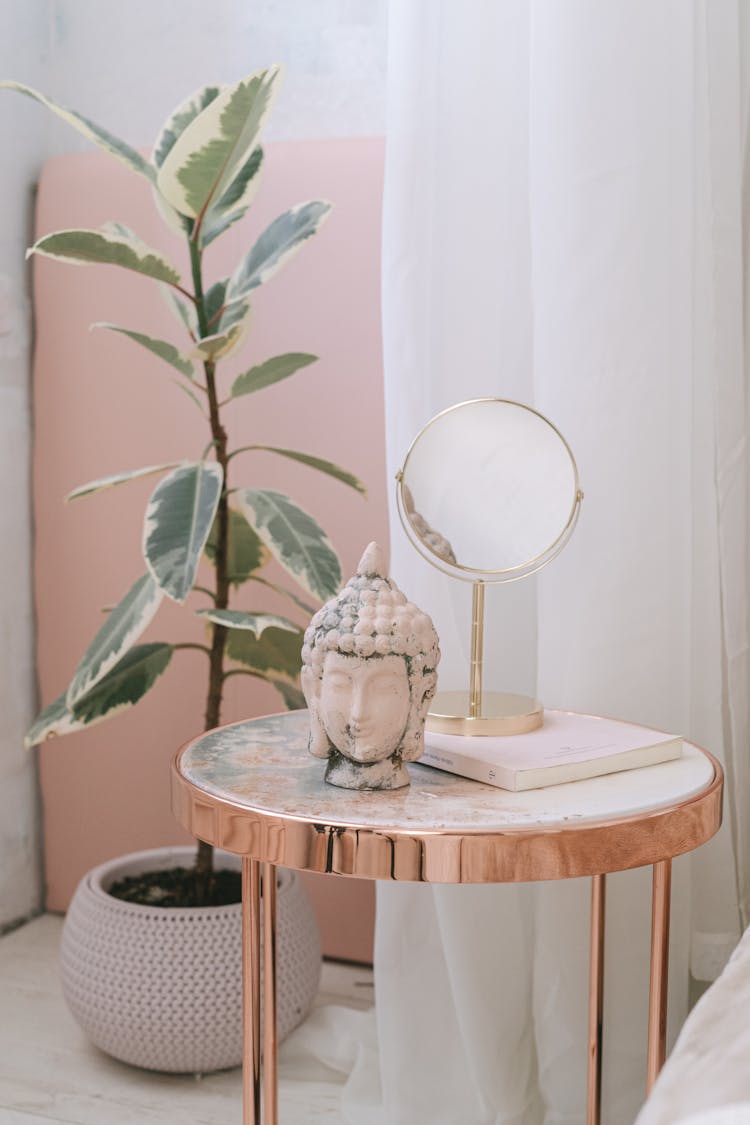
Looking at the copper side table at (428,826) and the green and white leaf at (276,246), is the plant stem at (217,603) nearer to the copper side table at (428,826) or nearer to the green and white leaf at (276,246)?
the green and white leaf at (276,246)

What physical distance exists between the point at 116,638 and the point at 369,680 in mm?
523

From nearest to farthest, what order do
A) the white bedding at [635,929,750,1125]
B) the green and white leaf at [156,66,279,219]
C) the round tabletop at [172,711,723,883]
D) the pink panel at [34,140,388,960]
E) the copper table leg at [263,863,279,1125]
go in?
the white bedding at [635,929,750,1125]
the round tabletop at [172,711,723,883]
the copper table leg at [263,863,279,1125]
the green and white leaf at [156,66,279,219]
the pink panel at [34,140,388,960]

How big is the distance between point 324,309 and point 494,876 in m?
1.09

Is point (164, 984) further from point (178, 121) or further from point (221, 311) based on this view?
point (178, 121)

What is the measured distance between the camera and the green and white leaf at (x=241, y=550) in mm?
1481

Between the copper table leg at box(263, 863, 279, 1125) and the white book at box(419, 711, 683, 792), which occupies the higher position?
the white book at box(419, 711, 683, 792)

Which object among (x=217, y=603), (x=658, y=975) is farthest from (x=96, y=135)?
(x=658, y=975)

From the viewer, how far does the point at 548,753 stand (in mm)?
931

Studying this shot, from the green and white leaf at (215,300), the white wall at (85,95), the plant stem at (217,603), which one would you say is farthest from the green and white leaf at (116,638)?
the white wall at (85,95)

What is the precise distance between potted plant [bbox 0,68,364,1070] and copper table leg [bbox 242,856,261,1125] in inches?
12.4

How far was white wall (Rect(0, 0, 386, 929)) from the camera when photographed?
1674mm

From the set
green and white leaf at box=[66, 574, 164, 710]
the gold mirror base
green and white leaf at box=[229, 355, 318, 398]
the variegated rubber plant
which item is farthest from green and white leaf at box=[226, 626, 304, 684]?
the gold mirror base

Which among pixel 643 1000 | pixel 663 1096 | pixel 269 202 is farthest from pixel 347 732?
pixel 269 202

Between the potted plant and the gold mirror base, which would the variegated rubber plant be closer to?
the potted plant
